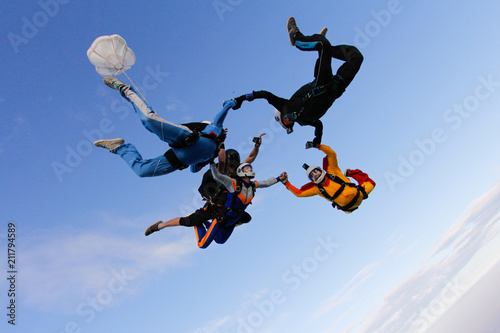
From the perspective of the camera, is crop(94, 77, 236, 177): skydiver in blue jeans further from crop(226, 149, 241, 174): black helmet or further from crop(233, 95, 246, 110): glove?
crop(226, 149, 241, 174): black helmet

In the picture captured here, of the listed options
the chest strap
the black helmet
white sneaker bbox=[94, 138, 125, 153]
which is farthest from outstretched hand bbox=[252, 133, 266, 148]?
white sneaker bbox=[94, 138, 125, 153]

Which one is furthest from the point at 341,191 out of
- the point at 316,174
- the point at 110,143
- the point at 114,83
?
the point at 114,83

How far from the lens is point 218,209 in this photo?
618 cm

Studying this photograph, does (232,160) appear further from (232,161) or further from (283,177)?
(283,177)

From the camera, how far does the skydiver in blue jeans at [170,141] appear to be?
4.93 m

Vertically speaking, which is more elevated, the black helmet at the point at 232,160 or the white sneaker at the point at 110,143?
the white sneaker at the point at 110,143

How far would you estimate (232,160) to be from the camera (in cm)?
Result: 634

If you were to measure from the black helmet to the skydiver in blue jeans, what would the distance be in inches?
24.9

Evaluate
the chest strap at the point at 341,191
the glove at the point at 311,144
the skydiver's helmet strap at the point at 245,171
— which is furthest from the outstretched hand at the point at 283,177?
the skydiver's helmet strap at the point at 245,171

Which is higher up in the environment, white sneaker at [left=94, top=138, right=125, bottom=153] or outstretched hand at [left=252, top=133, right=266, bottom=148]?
white sneaker at [left=94, top=138, right=125, bottom=153]

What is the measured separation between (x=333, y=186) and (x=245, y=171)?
6.06 ft

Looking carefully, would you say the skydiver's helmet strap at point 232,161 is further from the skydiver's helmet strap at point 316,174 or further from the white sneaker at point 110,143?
the white sneaker at point 110,143

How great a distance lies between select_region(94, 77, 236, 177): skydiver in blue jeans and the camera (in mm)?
4930

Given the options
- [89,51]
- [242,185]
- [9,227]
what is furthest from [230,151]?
[9,227]
